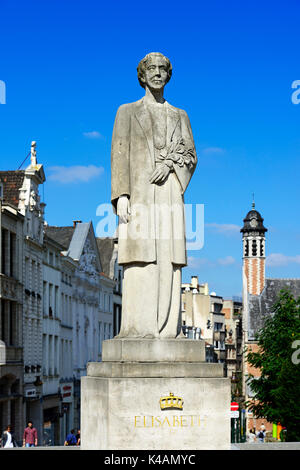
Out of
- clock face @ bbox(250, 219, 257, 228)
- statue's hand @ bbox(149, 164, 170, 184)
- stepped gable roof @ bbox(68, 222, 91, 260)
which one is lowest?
statue's hand @ bbox(149, 164, 170, 184)

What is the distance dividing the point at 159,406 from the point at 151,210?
7.74 feet

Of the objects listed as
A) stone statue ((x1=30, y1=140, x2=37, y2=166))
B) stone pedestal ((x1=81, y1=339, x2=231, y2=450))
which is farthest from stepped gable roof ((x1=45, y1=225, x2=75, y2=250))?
stone pedestal ((x1=81, y1=339, x2=231, y2=450))

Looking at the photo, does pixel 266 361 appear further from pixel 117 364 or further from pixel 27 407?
pixel 117 364

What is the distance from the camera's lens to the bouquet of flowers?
11.3 meters

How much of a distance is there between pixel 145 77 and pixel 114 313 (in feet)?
224

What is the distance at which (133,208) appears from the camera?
11219 mm

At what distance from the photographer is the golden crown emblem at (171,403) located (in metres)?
10.2

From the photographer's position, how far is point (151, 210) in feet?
36.8

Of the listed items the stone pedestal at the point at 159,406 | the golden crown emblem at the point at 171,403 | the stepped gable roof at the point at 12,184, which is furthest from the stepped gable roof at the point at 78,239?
the golden crown emblem at the point at 171,403

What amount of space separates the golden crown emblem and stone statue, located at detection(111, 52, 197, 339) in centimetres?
90

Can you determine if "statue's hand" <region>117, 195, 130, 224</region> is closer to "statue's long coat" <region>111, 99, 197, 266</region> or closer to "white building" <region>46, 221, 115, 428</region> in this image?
"statue's long coat" <region>111, 99, 197, 266</region>

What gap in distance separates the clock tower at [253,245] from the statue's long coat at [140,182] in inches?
3997

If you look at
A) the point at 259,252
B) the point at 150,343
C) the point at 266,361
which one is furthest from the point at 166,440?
the point at 259,252
